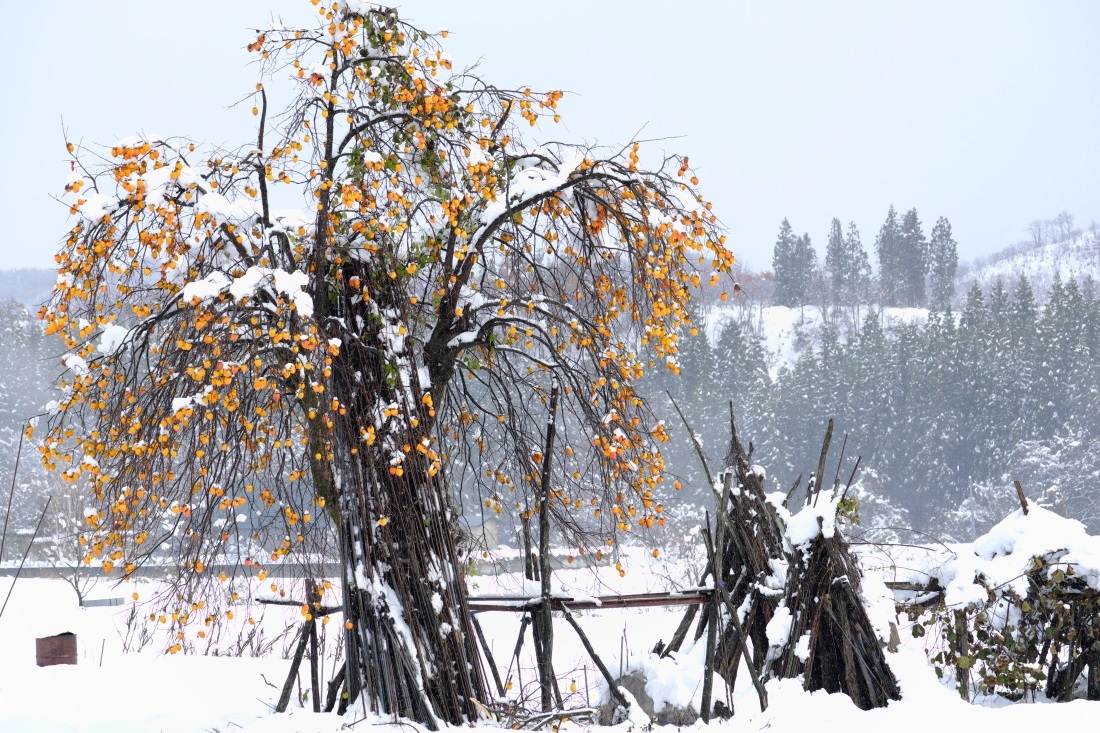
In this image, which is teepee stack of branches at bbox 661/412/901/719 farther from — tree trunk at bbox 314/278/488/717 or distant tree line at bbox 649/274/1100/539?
distant tree line at bbox 649/274/1100/539

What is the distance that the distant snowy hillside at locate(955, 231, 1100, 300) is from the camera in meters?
107

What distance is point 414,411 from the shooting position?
514 centimetres

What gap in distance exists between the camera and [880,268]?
82.8 m

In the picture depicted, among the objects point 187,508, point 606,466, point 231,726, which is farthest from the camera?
point 606,466

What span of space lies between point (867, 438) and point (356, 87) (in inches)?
1826

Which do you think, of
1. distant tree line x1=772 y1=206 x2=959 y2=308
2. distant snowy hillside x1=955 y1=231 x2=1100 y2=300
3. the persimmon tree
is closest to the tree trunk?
the persimmon tree

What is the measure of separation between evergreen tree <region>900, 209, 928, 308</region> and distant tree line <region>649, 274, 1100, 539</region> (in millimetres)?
29453

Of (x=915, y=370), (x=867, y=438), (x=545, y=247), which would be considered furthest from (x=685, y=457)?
(x=545, y=247)

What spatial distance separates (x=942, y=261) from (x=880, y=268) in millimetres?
5329

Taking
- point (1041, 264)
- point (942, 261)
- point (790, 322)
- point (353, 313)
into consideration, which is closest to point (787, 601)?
point (353, 313)

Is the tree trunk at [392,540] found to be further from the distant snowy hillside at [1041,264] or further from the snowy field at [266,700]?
the distant snowy hillside at [1041,264]

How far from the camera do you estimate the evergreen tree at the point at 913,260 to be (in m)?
79.2

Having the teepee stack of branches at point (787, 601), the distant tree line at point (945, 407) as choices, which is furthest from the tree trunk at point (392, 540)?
the distant tree line at point (945, 407)

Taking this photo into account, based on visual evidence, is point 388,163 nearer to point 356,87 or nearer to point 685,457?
point 356,87
